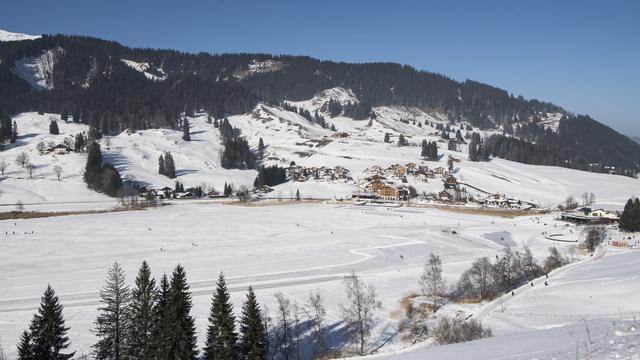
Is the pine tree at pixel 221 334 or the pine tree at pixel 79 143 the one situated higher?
the pine tree at pixel 79 143

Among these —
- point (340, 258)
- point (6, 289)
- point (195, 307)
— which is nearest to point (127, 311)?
point (195, 307)

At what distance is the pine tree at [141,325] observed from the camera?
2858 centimetres

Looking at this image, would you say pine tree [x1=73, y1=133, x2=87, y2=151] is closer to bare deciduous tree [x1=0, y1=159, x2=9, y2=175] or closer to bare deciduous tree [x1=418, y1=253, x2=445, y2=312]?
bare deciduous tree [x1=0, y1=159, x2=9, y2=175]

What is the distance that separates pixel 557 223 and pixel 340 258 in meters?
52.8

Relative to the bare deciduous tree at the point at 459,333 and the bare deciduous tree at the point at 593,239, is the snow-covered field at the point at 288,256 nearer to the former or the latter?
the bare deciduous tree at the point at 459,333

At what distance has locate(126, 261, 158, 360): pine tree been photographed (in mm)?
28578

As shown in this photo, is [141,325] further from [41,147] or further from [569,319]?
[41,147]

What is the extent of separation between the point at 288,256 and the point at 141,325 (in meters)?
39.3

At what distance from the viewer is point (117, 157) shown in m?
160

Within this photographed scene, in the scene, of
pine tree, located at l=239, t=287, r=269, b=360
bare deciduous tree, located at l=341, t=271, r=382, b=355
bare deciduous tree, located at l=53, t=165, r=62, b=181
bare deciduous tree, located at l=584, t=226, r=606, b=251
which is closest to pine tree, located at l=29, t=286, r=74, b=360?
pine tree, located at l=239, t=287, r=269, b=360

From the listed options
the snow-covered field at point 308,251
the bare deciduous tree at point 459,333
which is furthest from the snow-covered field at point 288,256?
the bare deciduous tree at point 459,333

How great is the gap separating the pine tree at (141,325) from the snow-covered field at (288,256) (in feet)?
25.4

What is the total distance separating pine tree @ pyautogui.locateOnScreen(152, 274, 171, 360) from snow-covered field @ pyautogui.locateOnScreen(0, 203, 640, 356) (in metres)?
9.42

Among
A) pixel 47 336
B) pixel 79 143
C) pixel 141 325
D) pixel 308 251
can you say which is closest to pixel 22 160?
pixel 79 143
